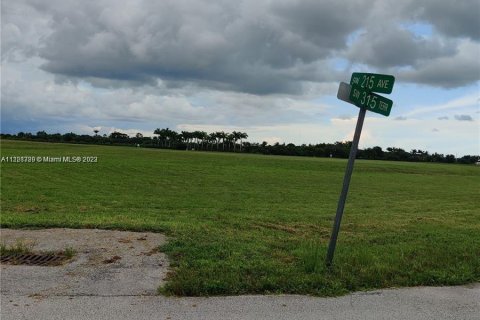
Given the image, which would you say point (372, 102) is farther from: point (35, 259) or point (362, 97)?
point (35, 259)

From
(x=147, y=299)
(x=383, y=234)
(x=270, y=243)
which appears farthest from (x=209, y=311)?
(x=383, y=234)

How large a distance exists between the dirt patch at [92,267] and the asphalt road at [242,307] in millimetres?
259

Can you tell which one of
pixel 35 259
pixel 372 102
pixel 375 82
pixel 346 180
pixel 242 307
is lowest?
pixel 35 259

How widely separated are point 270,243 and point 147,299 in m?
3.32

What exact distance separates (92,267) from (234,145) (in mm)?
147254

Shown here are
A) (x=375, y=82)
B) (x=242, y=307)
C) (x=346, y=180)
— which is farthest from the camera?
(x=346, y=180)

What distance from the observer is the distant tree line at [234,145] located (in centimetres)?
11512

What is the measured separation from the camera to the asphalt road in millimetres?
4543

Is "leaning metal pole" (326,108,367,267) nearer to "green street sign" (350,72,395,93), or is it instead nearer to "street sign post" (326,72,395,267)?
"street sign post" (326,72,395,267)

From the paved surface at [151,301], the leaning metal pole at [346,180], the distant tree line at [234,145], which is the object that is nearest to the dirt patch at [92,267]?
the paved surface at [151,301]

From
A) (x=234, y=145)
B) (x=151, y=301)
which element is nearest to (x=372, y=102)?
(x=151, y=301)

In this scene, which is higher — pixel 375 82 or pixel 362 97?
pixel 375 82

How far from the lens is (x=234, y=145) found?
153 meters

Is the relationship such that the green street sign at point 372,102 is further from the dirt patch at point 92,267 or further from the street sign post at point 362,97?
the dirt patch at point 92,267
